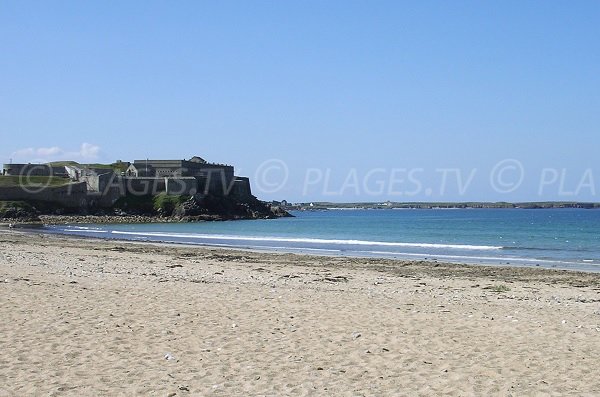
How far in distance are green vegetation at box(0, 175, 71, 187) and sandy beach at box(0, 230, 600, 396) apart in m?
85.5

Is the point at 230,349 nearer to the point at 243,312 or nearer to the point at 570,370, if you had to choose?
the point at 243,312

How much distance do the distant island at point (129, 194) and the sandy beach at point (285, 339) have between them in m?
75.4

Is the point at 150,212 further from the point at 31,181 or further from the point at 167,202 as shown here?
the point at 31,181

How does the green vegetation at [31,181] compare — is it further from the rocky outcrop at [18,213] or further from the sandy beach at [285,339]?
the sandy beach at [285,339]

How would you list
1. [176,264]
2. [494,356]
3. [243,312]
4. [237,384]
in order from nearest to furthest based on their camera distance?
[237,384]
[494,356]
[243,312]
[176,264]

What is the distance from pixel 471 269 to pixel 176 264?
12.1 meters

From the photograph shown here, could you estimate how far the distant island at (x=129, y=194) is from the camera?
305 ft

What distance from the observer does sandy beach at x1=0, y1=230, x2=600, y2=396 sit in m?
7.45

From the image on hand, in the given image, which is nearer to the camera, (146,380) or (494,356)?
(146,380)

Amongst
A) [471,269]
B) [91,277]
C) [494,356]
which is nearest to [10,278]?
[91,277]

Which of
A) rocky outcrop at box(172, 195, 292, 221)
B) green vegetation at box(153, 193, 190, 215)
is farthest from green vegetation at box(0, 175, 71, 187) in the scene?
rocky outcrop at box(172, 195, 292, 221)

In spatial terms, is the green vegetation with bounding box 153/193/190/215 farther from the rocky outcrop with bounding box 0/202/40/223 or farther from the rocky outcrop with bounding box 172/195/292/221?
the rocky outcrop with bounding box 0/202/40/223

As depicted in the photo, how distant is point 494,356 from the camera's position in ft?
29.3

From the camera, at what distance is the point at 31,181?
101 meters
